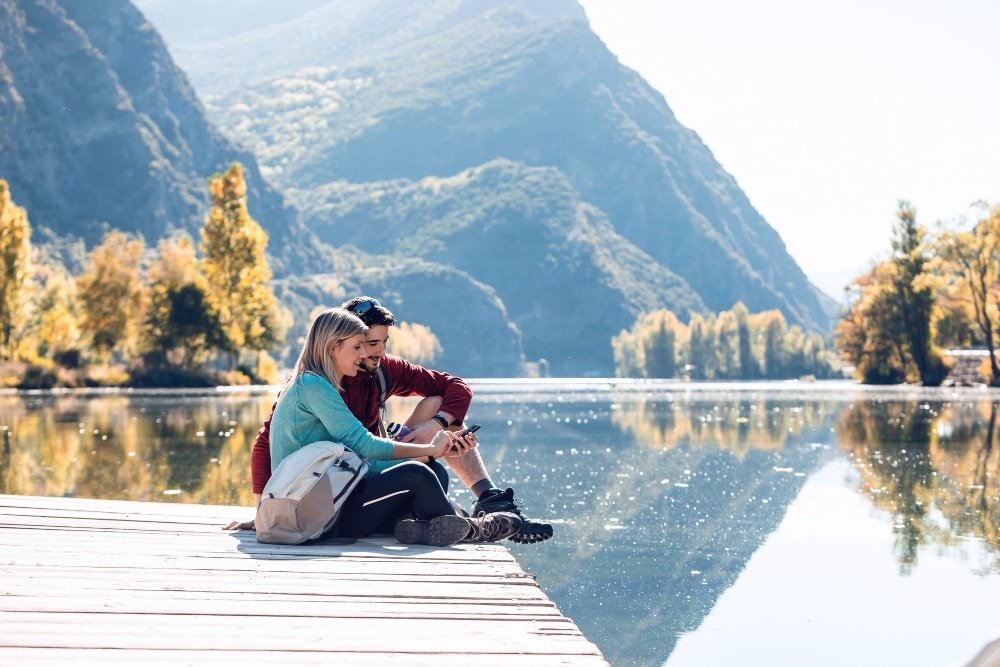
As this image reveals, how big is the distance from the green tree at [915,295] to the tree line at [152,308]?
38962 millimetres

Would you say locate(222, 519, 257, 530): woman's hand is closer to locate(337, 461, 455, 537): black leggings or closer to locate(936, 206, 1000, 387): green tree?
locate(337, 461, 455, 537): black leggings

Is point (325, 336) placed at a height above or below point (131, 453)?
above

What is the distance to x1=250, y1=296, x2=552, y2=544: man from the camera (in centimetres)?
871

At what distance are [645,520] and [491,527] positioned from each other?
7.30 m

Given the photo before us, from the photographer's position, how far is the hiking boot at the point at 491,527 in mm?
8414

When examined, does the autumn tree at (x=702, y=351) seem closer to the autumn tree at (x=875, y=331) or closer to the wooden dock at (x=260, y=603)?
the autumn tree at (x=875, y=331)

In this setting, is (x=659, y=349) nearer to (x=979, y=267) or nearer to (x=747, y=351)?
(x=747, y=351)

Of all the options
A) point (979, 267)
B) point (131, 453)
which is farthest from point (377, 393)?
point (979, 267)

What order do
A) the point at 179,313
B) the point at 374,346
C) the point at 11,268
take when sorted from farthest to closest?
the point at 179,313 → the point at 11,268 → the point at 374,346

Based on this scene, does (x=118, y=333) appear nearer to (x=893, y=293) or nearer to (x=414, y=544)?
(x=893, y=293)

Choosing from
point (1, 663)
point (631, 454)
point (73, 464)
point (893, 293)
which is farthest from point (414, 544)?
point (893, 293)

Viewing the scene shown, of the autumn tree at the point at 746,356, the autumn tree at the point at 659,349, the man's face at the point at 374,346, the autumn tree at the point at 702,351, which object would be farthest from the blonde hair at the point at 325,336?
the autumn tree at the point at 659,349

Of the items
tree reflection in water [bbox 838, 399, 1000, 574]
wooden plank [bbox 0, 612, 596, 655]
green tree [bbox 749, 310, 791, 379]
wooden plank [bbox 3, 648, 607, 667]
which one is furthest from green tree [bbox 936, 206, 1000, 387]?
green tree [bbox 749, 310, 791, 379]

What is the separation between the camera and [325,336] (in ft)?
26.3
